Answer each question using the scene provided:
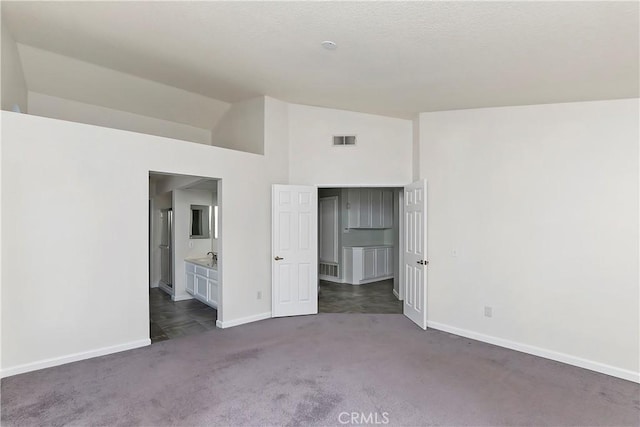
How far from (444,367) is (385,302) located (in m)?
2.69

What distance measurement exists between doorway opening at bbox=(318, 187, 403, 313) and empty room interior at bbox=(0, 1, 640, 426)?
2.17 metres

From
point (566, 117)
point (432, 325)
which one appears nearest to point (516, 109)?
point (566, 117)

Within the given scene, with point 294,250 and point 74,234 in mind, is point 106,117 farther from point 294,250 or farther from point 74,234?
point 294,250

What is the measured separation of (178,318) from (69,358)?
5.40 feet

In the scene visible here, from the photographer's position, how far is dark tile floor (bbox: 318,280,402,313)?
5.57 metres

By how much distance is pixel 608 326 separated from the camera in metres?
3.35

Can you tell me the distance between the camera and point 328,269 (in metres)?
8.08

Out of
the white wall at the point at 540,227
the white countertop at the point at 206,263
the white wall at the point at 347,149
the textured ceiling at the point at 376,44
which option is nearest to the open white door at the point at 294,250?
the white wall at the point at 347,149

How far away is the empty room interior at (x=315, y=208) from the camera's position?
2670 millimetres

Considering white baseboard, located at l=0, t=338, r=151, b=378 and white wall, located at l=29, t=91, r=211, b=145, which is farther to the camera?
white wall, located at l=29, t=91, r=211, b=145

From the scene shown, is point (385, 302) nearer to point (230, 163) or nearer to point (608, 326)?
point (608, 326)

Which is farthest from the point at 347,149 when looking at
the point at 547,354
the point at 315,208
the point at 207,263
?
the point at 547,354
